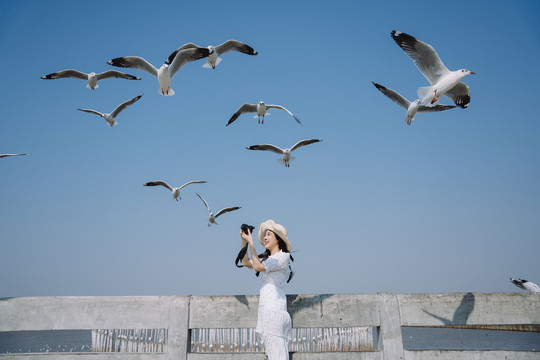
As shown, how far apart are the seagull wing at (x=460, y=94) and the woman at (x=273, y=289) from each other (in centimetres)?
591

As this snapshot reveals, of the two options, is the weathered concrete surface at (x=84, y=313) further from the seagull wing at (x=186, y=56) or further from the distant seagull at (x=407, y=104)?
the distant seagull at (x=407, y=104)

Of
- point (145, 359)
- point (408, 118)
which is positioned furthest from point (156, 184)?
point (145, 359)

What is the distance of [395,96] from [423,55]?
337cm

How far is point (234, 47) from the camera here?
12.0m

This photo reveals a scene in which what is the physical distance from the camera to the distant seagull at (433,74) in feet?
26.3

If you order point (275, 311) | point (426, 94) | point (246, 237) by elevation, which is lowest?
point (275, 311)

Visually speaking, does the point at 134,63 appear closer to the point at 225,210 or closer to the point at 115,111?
the point at 115,111

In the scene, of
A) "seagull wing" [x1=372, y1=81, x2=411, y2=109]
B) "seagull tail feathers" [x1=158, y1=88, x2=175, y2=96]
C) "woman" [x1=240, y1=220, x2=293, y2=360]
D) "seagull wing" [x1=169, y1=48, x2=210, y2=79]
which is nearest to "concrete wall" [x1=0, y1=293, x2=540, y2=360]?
"woman" [x1=240, y1=220, x2=293, y2=360]

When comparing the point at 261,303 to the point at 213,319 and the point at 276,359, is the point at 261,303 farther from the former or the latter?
the point at 213,319

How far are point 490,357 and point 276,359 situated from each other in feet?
7.51

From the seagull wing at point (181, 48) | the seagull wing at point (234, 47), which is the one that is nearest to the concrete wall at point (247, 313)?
the seagull wing at point (181, 48)

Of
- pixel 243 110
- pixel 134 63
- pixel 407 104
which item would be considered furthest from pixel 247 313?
pixel 243 110

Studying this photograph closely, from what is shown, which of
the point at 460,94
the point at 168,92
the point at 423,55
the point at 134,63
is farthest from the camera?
the point at 168,92

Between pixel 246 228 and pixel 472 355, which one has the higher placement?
pixel 246 228
